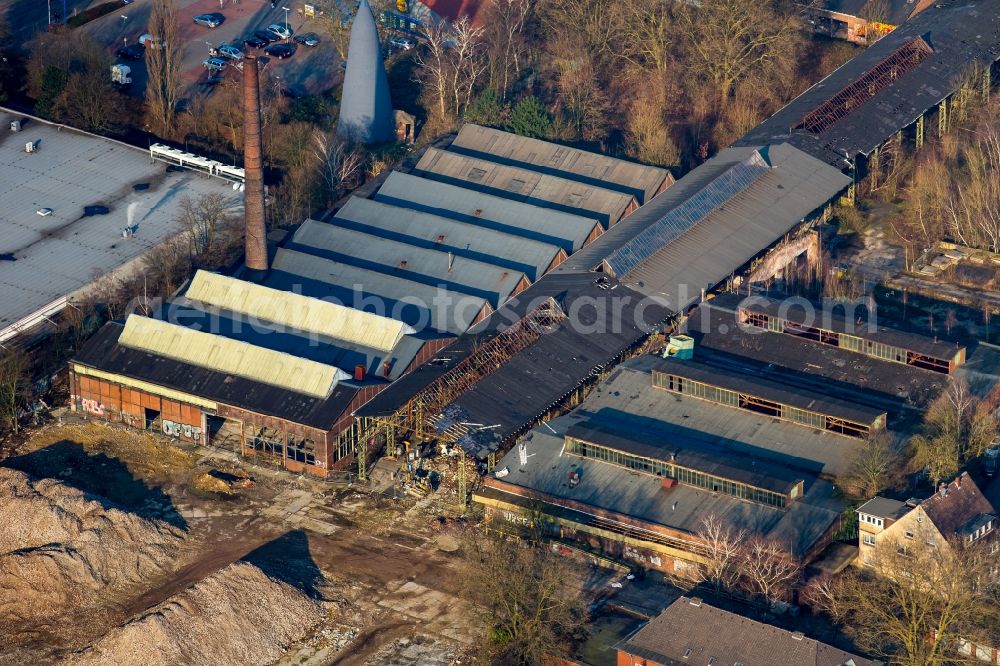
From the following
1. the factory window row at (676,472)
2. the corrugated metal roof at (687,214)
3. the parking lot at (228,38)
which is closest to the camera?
the factory window row at (676,472)

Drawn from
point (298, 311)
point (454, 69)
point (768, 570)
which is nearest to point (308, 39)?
point (454, 69)

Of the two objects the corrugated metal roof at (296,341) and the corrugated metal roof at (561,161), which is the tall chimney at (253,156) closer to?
the corrugated metal roof at (296,341)

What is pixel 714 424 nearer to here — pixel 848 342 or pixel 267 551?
pixel 848 342

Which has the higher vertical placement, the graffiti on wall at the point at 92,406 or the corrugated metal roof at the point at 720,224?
the corrugated metal roof at the point at 720,224

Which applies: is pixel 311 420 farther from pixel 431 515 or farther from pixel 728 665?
pixel 728 665

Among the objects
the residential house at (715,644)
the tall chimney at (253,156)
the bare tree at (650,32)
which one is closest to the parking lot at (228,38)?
the bare tree at (650,32)
